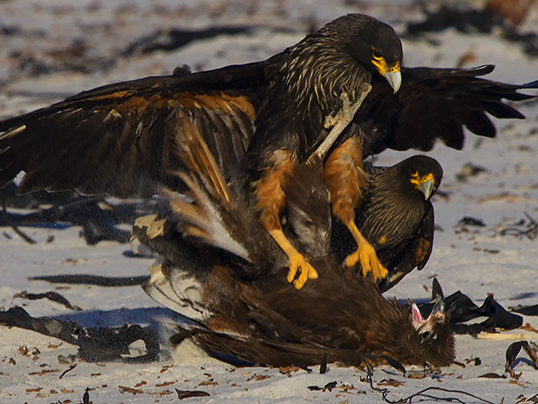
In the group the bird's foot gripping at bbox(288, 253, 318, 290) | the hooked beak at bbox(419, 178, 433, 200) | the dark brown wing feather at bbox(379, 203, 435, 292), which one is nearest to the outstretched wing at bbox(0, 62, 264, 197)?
the bird's foot gripping at bbox(288, 253, 318, 290)

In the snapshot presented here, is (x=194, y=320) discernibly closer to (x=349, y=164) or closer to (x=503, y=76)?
(x=349, y=164)

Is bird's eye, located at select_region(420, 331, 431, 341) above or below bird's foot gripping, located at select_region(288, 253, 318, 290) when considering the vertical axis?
below

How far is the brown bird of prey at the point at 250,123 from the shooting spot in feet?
13.5

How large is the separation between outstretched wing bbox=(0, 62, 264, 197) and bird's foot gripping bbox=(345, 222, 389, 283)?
0.95 metres

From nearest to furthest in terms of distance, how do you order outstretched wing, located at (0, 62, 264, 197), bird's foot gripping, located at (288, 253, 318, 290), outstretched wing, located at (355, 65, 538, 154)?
1. bird's foot gripping, located at (288, 253, 318, 290)
2. outstretched wing, located at (0, 62, 264, 197)
3. outstretched wing, located at (355, 65, 538, 154)

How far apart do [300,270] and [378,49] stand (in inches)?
47.6

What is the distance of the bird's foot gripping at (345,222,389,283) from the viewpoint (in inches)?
167

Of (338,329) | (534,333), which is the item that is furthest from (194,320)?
(534,333)

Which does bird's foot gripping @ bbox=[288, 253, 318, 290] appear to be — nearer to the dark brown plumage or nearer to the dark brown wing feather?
the dark brown plumage

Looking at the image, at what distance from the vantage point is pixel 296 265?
3.91m

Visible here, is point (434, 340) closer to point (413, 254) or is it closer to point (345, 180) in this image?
point (413, 254)

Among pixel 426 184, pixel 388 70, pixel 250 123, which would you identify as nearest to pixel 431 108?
pixel 426 184

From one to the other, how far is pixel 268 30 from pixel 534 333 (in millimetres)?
12001

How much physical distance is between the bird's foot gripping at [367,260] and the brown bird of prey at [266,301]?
7.8 inches
